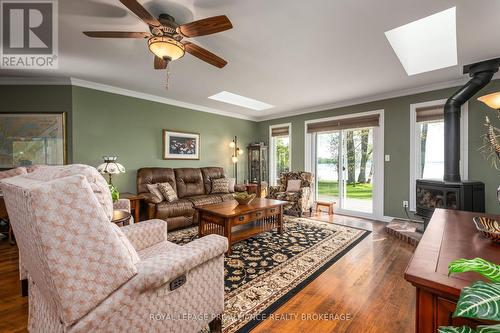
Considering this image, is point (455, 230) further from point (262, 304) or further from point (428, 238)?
point (262, 304)

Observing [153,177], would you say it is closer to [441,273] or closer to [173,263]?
[173,263]

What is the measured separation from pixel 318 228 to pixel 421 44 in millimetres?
3010

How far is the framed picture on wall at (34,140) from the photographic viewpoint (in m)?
3.53

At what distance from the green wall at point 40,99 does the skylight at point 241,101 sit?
2429 mm

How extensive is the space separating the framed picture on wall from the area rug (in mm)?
2333

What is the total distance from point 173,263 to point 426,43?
12.7ft

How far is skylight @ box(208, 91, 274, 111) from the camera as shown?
15.5 feet

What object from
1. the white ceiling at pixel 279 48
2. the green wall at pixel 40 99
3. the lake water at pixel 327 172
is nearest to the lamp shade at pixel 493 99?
the white ceiling at pixel 279 48

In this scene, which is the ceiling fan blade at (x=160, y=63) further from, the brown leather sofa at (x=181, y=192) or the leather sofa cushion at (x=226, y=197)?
the leather sofa cushion at (x=226, y=197)

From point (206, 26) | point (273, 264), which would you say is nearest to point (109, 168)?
point (206, 26)

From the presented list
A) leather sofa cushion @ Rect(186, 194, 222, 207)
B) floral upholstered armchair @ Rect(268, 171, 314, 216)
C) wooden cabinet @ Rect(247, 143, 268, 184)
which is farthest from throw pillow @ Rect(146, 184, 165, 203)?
wooden cabinet @ Rect(247, 143, 268, 184)

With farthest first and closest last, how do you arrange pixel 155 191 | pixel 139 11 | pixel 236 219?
pixel 155 191 < pixel 236 219 < pixel 139 11

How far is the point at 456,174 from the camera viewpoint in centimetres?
322

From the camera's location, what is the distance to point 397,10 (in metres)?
1.94
